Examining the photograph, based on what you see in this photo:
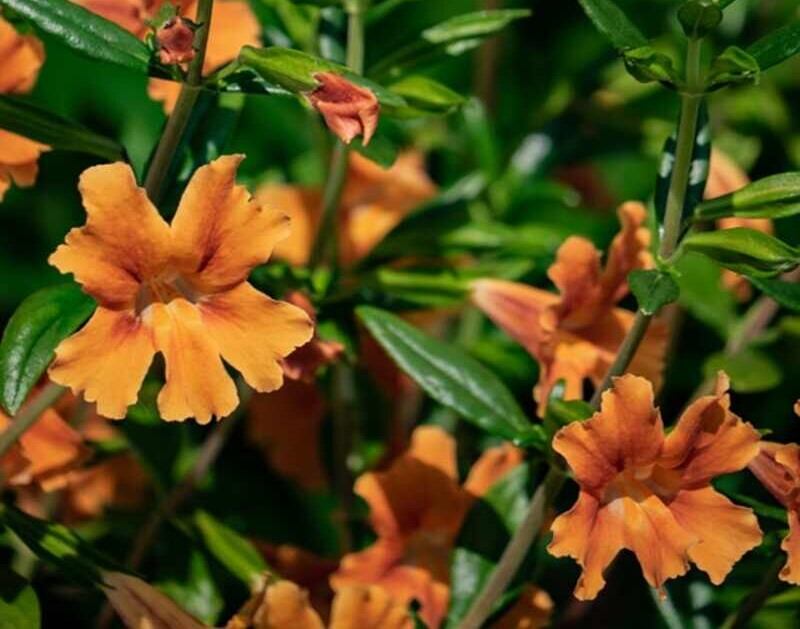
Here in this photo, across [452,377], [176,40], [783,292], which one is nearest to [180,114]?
[176,40]

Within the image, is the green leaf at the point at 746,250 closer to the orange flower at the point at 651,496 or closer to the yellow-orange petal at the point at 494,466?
the orange flower at the point at 651,496

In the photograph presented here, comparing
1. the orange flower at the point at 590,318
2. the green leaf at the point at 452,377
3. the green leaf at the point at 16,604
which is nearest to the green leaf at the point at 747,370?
the orange flower at the point at 590,318

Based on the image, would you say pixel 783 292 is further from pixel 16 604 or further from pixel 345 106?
pixel 16 604

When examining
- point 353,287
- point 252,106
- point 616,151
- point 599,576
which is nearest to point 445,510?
→ point 353,287

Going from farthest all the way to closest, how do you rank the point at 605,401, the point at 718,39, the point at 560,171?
1. the point at 560,171
2. the point at 718,39
3. the point at 605,401

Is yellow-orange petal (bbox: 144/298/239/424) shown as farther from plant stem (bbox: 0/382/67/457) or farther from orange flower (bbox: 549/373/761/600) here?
orange flower (bbox: 549/373/761/600)

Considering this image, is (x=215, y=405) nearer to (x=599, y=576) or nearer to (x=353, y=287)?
(x=599, y=576)
